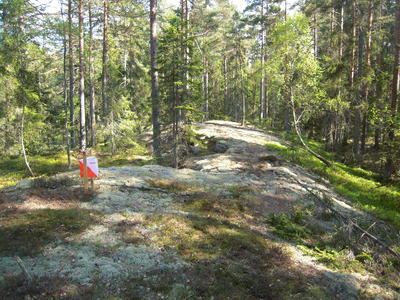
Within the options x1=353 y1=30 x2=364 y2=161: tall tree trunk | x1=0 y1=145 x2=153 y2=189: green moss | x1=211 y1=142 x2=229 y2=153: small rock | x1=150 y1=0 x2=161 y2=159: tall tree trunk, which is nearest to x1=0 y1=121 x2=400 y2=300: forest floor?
x1=150 y1=0 x2=161 y2=159: tall tree trunk

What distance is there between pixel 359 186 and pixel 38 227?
15.2m

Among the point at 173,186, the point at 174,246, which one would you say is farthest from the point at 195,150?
the point at 174,246

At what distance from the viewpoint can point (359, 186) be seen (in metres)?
14.6

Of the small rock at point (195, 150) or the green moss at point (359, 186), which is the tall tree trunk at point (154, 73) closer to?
the small rock at point (195, 150)

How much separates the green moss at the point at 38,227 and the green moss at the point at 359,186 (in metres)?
11.0

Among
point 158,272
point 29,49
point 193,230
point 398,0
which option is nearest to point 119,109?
point 29,49

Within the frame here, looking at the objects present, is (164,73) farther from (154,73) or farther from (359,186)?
(359,186)

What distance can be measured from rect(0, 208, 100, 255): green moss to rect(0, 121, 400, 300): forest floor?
19 millimetres

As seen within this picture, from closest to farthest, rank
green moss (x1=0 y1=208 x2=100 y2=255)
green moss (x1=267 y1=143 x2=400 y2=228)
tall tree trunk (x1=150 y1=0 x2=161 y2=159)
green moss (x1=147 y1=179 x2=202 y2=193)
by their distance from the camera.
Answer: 1. green moss (x1=0 y1=208 x2=100 y2=255)
2. green moss (x1=147 y1=179 x2=202 y2=193)
3. green moss (x1=267 y1=143 x2=400 y2=228)
4. tall tree trunk (x1=150 y1=0 x2=161 y2=159)

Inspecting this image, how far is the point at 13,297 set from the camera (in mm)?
3432

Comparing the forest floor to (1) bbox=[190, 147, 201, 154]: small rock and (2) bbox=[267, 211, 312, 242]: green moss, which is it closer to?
(2) bbox=[267, 211, 312, 242]: green moss

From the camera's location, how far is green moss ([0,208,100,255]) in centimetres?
476

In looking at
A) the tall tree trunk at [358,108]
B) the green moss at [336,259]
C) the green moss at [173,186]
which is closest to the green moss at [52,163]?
the green moss at [173,186]

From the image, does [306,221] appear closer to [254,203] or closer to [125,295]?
[254,203]
